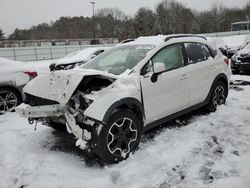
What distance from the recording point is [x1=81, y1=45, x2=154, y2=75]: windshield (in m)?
4.34

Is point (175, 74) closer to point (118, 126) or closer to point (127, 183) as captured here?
point (118, 126)

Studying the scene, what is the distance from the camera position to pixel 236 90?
782cm

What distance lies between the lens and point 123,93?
375 cm

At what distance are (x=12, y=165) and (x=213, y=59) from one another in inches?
170

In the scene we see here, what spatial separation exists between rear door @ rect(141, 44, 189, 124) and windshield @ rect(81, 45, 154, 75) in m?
0.26

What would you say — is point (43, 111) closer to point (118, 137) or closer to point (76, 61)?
point (118, 137)

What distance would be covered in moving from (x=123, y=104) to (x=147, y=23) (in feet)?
214

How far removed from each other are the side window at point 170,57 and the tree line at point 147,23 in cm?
5879

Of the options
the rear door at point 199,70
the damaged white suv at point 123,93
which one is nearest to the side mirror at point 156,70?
the damaged white suv at point 123,93

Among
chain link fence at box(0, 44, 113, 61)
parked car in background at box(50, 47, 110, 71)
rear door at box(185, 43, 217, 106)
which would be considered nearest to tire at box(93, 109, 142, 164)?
rear door at box(185, 43, 217, 106)

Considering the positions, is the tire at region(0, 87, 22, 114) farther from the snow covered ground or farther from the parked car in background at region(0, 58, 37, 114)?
the snow covered ground

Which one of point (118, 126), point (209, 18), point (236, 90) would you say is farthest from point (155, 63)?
point (209, 18)

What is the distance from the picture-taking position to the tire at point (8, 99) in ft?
20.5

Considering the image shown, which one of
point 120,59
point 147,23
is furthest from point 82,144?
point 147,23
